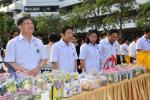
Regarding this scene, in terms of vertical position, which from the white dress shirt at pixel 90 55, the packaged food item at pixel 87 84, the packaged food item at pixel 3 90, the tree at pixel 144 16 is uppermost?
the tree at pixel 144 16

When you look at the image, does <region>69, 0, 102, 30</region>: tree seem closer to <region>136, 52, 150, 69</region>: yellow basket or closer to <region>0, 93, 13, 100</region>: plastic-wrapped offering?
<region>136, 52, 150, 69</region>: yellow basket

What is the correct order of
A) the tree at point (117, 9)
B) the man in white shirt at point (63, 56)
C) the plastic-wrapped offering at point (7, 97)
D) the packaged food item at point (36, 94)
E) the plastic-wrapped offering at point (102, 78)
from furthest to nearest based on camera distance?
the tree at point (117, 9), the man in white shirt at point (63, 56), the plastic-wrapped offering at point (102, 78), the packaged food item at point (36, 94), the plastic-wrapped offering at point (7, 97)

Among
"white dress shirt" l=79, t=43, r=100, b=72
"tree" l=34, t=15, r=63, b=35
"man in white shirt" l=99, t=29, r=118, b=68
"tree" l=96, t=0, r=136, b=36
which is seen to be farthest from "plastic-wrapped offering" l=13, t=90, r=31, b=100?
"tree" l=34, t=15, r=63, b=35

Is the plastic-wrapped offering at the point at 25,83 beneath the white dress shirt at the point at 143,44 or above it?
beneath

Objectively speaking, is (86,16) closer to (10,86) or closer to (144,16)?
(144,16)

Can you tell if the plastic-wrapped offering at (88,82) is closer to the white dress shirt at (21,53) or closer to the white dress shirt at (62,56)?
the white dress shirt at (21,53)

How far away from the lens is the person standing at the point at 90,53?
608 centimetres

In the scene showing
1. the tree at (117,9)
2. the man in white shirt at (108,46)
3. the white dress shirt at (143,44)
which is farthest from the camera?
the tree at (117,9)

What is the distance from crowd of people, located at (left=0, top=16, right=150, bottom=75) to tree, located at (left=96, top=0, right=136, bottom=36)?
20958 millimetres

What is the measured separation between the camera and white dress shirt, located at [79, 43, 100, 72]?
6098 millimetres

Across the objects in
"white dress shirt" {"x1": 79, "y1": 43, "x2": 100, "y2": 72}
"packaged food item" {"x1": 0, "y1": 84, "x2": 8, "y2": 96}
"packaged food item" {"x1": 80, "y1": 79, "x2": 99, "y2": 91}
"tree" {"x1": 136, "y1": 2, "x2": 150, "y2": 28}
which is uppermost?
"tree" {"x1": 136, "y1": 2, "x2": 150, "y2": 28}

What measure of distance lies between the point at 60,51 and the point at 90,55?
67 cm

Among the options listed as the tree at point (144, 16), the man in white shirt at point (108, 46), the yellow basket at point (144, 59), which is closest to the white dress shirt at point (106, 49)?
the man in white shirt at point (108, 46)

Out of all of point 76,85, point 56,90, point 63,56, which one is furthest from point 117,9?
point 56,90
